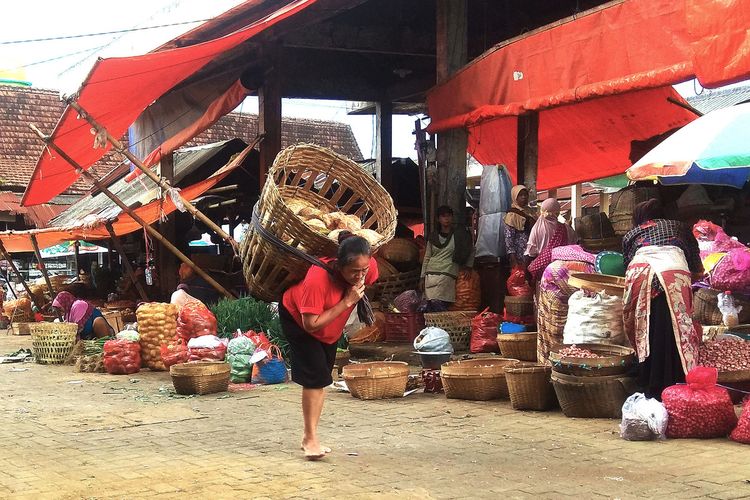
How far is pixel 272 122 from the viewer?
547 inches

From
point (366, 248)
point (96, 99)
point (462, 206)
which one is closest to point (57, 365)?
point (96, 99)

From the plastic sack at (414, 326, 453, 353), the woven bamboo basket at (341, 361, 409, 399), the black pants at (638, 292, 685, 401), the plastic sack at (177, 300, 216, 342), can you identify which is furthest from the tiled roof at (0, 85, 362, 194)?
the black pants at (638, 292, 685, 401)

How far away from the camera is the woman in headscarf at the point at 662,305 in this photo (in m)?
6.32

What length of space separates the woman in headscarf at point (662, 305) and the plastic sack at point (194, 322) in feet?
17.3

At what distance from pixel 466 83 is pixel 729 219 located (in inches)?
132

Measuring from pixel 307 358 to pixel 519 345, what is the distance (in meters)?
3.51

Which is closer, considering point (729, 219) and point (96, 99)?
point (729, 219)

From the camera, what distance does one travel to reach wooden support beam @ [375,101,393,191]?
17.3 metres

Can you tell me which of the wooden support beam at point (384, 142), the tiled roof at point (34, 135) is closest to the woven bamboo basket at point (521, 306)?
the wooden support beam at point (384, 142)

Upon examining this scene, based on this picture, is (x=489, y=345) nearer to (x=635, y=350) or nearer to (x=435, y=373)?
(x=435, y=373)

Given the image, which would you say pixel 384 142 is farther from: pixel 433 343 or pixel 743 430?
pixel 743 430

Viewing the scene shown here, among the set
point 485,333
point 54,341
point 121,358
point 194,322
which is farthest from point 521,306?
point 54,341

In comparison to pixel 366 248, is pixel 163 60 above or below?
above

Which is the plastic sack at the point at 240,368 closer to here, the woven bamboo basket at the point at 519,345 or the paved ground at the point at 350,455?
the paved ground at the point at 350,455
